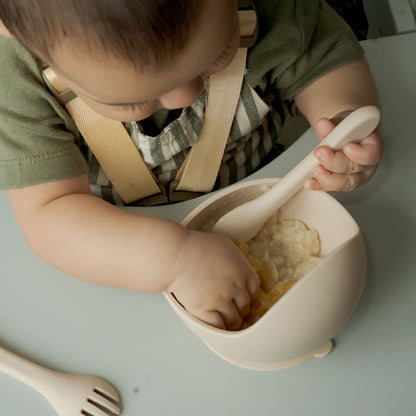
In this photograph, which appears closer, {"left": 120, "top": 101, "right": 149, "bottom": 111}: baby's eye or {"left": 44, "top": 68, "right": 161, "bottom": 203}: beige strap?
{"left": 120, "top": 101, "right": 149, "bottom": 111}: baby's eye

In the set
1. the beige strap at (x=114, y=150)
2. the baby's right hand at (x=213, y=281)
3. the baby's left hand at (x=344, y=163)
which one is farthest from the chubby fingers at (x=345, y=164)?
the beige strap at (x=114, y=150)

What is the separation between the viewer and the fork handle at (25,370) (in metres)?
0.54

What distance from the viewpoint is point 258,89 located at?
717 millimetres

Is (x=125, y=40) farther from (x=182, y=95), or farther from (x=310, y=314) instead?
(x=310, y=314)

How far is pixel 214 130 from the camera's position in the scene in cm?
71

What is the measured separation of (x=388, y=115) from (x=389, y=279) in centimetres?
22

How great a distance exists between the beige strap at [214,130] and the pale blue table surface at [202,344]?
88 mm

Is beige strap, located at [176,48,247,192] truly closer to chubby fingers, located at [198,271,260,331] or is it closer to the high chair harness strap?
the high chair harness strap

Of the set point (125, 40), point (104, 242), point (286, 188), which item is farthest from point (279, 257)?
point (125, 40)

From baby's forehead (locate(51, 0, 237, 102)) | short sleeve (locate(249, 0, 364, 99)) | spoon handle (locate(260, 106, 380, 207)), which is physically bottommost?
spoon handle (locate(260, 106, 380, 207))

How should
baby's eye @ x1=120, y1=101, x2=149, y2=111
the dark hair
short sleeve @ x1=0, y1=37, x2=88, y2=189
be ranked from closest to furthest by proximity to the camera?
the dark hair < baby's eye @ x1=120, y1=101, x2=149, y2=111 < short sleeve @ x1=0, y1=37, x2=88, y2=189

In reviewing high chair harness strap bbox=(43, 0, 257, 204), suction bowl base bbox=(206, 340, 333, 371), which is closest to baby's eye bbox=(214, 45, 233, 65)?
high chair harness strap bbox=(43, 0, 257, 204)

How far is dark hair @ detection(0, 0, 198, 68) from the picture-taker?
388 millimetres

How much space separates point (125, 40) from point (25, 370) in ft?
1.09
